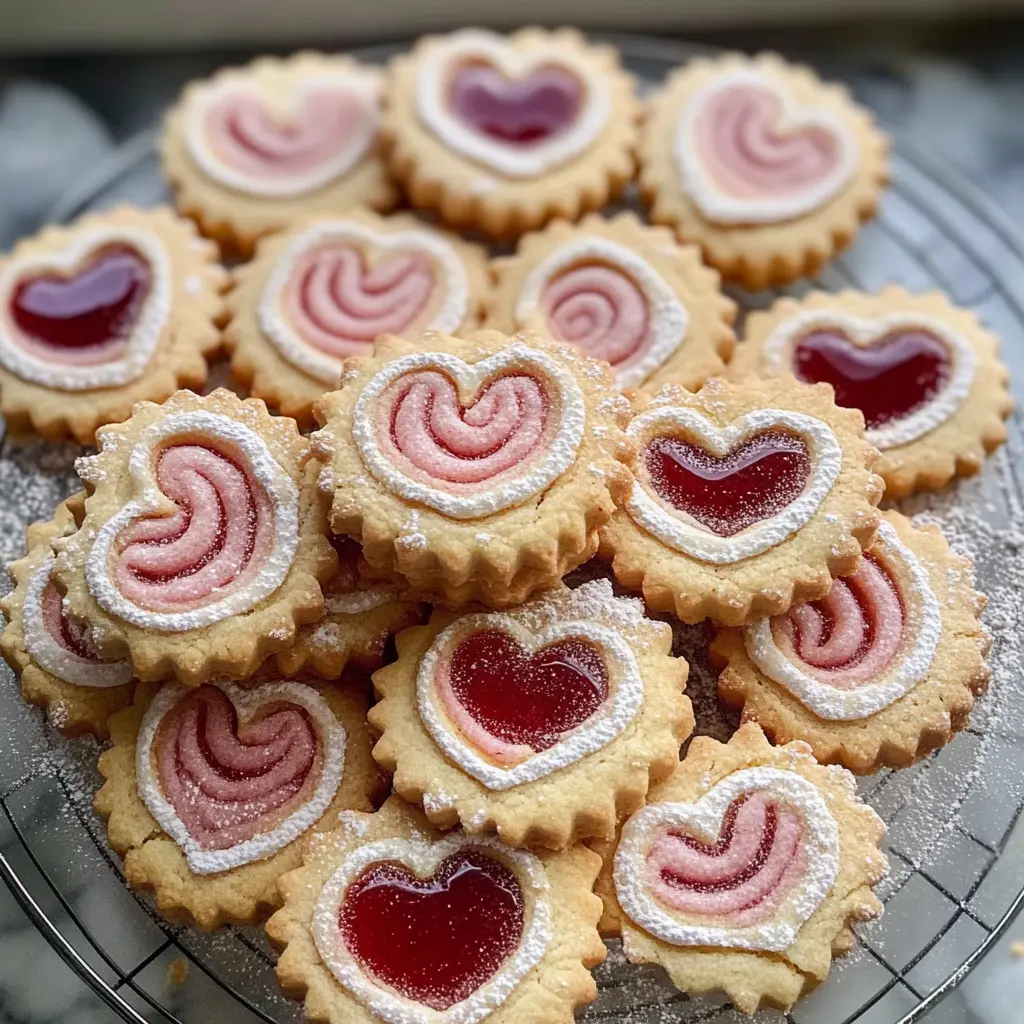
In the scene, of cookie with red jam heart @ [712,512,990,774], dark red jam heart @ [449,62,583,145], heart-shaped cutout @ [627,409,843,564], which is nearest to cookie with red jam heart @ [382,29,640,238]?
dark red jam heart @ [449,62,583,145]

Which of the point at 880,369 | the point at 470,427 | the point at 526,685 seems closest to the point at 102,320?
the point at 470,427

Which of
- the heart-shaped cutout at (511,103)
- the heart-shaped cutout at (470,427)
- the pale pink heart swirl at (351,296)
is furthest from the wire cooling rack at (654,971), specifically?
the heart-shaped cutout at (511,103)

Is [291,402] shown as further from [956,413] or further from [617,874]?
[956,413]

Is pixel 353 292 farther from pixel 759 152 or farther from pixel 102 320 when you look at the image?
pixel 759 152

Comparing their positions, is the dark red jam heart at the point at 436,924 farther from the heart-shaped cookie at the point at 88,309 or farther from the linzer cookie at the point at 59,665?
the heart-shaped cookie at the point at 88,309

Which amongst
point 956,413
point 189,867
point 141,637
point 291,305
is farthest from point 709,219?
point 189,867
